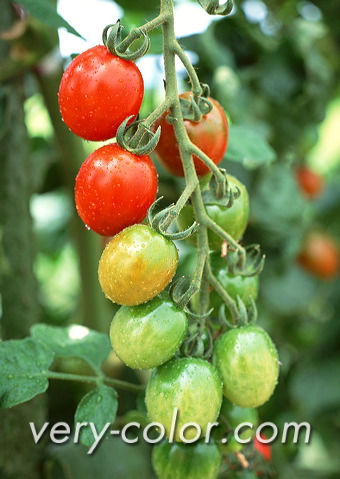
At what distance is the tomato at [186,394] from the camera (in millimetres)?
536

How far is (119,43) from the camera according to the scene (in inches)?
20.6

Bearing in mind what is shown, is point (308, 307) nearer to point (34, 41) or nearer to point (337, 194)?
point (337, 194)

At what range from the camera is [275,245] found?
4.44 feet

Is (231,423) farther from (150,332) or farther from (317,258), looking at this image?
(317,258)

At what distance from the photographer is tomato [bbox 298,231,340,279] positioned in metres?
1.73

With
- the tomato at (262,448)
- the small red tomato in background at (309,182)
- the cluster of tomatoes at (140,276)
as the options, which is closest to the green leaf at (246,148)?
the cluster of tomatoes at (140,276)

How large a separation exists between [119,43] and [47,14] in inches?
7.9

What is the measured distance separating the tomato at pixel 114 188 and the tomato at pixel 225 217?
9cm

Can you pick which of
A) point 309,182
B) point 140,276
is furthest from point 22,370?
point 309,182

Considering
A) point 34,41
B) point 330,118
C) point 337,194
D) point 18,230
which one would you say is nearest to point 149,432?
point 18,230

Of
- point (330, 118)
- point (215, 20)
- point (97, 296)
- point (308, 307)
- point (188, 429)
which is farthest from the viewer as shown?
point (330, 118)

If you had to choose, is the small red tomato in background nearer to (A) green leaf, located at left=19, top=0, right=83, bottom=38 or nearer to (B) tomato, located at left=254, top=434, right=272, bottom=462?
(B) tomato, located at left=254, top=434, right=272, bottom=462

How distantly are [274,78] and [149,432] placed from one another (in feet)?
2.81

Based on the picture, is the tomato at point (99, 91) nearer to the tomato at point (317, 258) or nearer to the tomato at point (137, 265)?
the tomato at point (137, 265)
